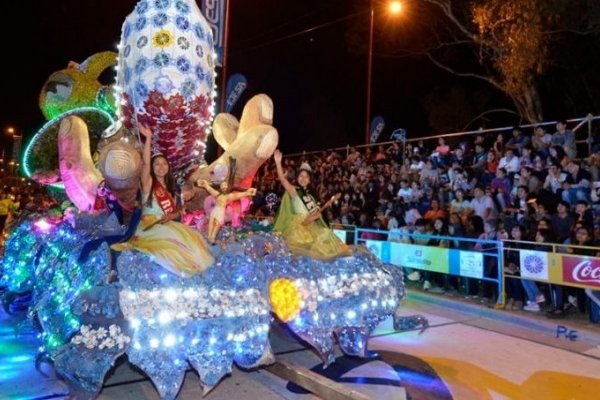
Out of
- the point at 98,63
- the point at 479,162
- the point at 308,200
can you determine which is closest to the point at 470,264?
the point at 479,162

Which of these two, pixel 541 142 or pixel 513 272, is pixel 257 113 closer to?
pixel 513 272

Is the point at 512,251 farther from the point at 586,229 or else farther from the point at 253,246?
the point at 253,246

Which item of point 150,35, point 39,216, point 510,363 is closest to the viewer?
point 150,35

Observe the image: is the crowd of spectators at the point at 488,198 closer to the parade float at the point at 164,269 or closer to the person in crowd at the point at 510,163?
the person in crowd at the point at 510,163

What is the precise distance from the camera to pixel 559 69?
18359mm

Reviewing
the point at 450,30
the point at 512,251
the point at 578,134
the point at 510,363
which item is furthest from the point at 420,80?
the point at 510,363

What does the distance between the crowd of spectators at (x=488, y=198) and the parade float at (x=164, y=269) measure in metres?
1.85

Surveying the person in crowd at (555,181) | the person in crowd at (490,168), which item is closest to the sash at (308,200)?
the person in crowd at (555,181)

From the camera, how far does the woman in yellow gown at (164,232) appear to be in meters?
3.66

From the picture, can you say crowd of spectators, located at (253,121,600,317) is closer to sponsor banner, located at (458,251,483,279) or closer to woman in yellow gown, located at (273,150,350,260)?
sponsor banner, located at (458,251,483,279)

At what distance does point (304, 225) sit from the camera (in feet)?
15.8

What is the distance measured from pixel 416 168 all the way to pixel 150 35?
858cm

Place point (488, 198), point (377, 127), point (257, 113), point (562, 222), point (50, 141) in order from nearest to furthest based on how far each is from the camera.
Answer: point (257, 113)
point (50, 141)
point (562, 222)
point (488, 198)
point (377, 127)

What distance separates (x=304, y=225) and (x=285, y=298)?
82 centimetres
